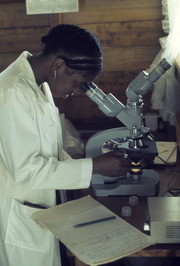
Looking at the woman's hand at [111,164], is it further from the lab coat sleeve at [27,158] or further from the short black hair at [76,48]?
the short black hair at [76,48]

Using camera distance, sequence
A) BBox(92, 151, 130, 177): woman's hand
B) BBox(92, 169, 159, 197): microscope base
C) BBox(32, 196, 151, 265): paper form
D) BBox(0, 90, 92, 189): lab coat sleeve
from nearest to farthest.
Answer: BBox(32, 196, 151, 265): paper form, BBox(0, 90, 92, 189): lab coat sleeve, BBox(92, 151, 130, 177): woman's hand, BBox(92, 169, 159, 197): microscope base

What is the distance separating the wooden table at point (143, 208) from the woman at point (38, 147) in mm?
129

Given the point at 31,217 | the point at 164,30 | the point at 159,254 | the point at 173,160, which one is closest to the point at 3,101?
the point at 31,217

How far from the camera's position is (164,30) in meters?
3.36

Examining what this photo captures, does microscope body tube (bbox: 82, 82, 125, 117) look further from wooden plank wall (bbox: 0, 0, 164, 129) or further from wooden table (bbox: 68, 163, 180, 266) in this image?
wooden plank wall (bbox: 0, 0, 164, 129)

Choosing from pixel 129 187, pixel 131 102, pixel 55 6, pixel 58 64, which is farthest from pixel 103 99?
pixel 55 6

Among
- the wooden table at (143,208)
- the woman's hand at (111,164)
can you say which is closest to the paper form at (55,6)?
the wooden table at (143,208)

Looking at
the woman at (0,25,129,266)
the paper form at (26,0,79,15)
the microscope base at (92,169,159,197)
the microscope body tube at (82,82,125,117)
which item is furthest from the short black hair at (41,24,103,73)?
the paper form at (26,0,79,15)

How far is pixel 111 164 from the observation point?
5.84ft

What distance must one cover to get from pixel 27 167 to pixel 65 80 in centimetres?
36

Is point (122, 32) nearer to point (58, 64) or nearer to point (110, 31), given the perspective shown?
point (110, 31)

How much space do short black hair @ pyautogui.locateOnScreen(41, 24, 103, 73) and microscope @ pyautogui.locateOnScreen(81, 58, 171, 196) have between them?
5.4 inches

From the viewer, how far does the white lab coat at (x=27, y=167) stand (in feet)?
5.38

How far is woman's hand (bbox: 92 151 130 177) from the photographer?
1.78 metres
